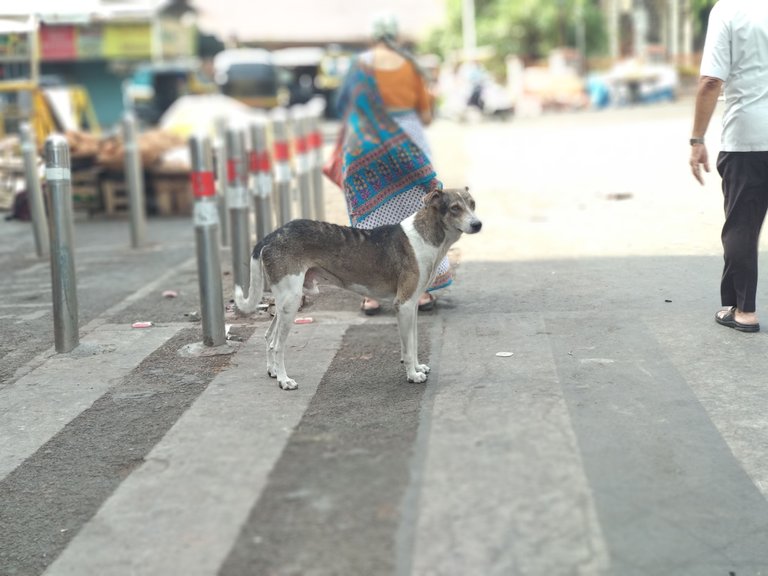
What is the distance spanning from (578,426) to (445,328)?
199 centimetres

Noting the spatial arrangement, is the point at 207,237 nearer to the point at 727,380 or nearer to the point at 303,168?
the point at 727,380

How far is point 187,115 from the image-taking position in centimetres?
2122

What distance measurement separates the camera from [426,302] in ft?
23.9

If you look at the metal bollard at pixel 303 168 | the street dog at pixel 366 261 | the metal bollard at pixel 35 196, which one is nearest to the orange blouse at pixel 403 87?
the street dog at pixel 366 261

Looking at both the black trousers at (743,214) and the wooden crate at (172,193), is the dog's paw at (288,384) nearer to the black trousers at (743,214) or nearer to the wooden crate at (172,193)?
the black trousers at (743,214)

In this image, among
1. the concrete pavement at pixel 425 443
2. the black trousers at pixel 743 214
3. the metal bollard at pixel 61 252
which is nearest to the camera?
the concrete pavement at pixel 425 443

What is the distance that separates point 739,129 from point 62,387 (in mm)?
3974

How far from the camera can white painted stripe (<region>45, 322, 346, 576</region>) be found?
4051mm

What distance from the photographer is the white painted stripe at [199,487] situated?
4051 mm

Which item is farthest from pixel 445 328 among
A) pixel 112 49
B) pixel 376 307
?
pixel 112 49

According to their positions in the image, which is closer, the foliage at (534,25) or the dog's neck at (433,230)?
the dog's neck at (433,230)

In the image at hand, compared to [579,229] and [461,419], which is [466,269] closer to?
[579,229]

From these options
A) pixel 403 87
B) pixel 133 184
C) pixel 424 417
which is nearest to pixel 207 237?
pixel 403 87

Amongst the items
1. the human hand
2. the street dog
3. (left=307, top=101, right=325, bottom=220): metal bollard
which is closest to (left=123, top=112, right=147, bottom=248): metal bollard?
(left=307, top=101, right=325, bottom=220): metal bollard
